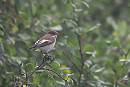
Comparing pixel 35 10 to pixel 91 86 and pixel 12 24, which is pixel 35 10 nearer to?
pixel 12 24

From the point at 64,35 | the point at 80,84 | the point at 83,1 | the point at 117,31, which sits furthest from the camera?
the point at 117,31

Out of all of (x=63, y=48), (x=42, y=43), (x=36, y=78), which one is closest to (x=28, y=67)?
(x=36, y=78)

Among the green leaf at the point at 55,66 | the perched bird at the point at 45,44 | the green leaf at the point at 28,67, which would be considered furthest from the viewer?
the perched bird at the point at 45,44

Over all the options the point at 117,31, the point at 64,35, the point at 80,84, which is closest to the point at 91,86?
the point at 80,84

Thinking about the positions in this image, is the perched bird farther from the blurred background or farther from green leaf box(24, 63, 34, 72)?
green leaf box(24, 63, 34, 72)

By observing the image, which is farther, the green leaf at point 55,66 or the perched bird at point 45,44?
the perched bird at point 45,44

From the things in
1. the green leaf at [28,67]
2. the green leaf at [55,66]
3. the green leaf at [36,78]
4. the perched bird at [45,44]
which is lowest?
the green leaf at [36,78]

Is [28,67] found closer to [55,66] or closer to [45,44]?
[55,66]

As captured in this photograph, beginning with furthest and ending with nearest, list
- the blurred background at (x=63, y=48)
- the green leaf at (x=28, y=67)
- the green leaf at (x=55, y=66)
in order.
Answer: the blurred background at (x=63, y=48) < the green leaf at (x=55, y=66) < the green leaf at (x=28, y=67)

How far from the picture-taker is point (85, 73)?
4.38m

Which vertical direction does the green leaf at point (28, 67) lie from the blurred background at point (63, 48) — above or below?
below

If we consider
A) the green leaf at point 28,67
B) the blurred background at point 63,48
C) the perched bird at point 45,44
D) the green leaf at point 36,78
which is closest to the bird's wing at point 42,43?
the perched bird at point 45,44

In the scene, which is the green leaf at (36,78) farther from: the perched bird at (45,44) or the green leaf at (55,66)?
the perched bird at (45,44)

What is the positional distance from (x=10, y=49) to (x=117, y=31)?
3.14m
